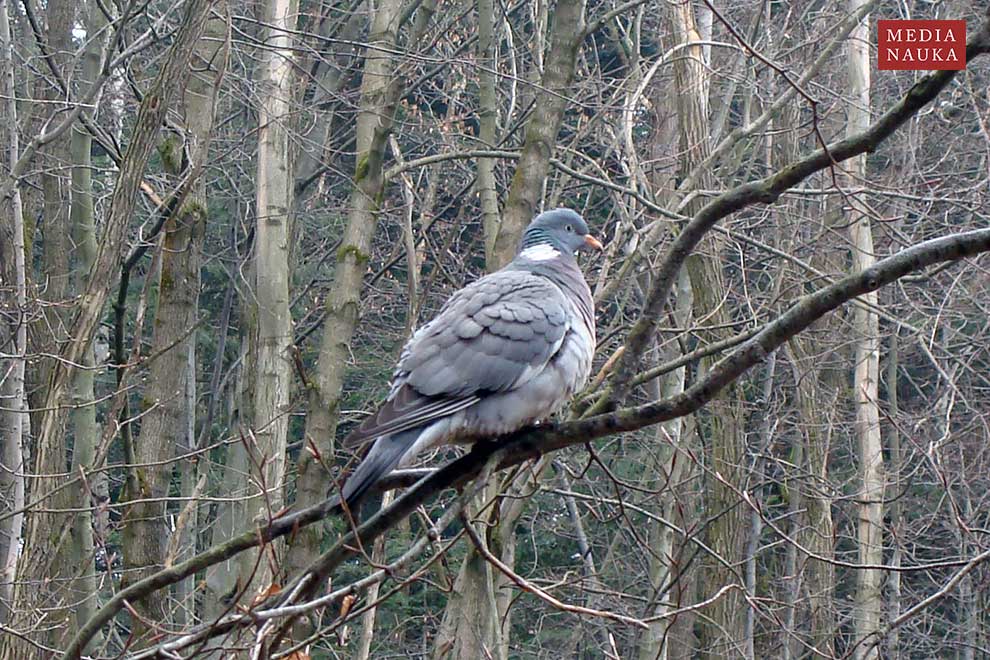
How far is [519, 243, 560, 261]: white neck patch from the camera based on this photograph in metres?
4.53

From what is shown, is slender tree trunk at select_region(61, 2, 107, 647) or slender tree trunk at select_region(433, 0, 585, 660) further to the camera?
slender tree trunk at select_region(61, 2, 107, 647)

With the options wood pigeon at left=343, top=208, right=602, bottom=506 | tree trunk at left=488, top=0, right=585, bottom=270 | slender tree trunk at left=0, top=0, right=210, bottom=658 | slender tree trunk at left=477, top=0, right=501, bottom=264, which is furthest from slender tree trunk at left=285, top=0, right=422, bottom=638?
wood pigeon at left=343, top=208, right=602, bottom=506

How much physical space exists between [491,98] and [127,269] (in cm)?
284

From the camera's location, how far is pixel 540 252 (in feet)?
15.0

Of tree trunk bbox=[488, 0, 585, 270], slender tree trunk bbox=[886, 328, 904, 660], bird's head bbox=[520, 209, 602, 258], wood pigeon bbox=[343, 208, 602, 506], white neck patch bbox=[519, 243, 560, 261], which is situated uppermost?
tree trunk bbox=[488, 0, 585, 270]

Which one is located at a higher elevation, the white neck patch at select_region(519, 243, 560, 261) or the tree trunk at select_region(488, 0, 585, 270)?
the tree trunk at select_region(488, 0, 585, 270)

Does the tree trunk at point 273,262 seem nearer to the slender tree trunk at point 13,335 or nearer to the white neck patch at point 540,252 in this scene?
the slender tree trunk at point 13,335

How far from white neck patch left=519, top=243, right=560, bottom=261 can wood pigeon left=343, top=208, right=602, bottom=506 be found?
323 millimetres

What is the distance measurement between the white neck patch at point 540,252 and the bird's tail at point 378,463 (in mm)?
1238

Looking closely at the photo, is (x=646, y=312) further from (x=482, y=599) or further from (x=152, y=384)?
(x=152, y=384)

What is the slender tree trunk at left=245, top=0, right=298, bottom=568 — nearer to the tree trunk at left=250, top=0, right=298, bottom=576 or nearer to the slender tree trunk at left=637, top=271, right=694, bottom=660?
the tree trunk at left=250, top=0, right=298, bottom=576

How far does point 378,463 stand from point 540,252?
1.65 m

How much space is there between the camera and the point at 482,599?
679cm

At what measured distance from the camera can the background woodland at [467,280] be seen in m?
3.87
